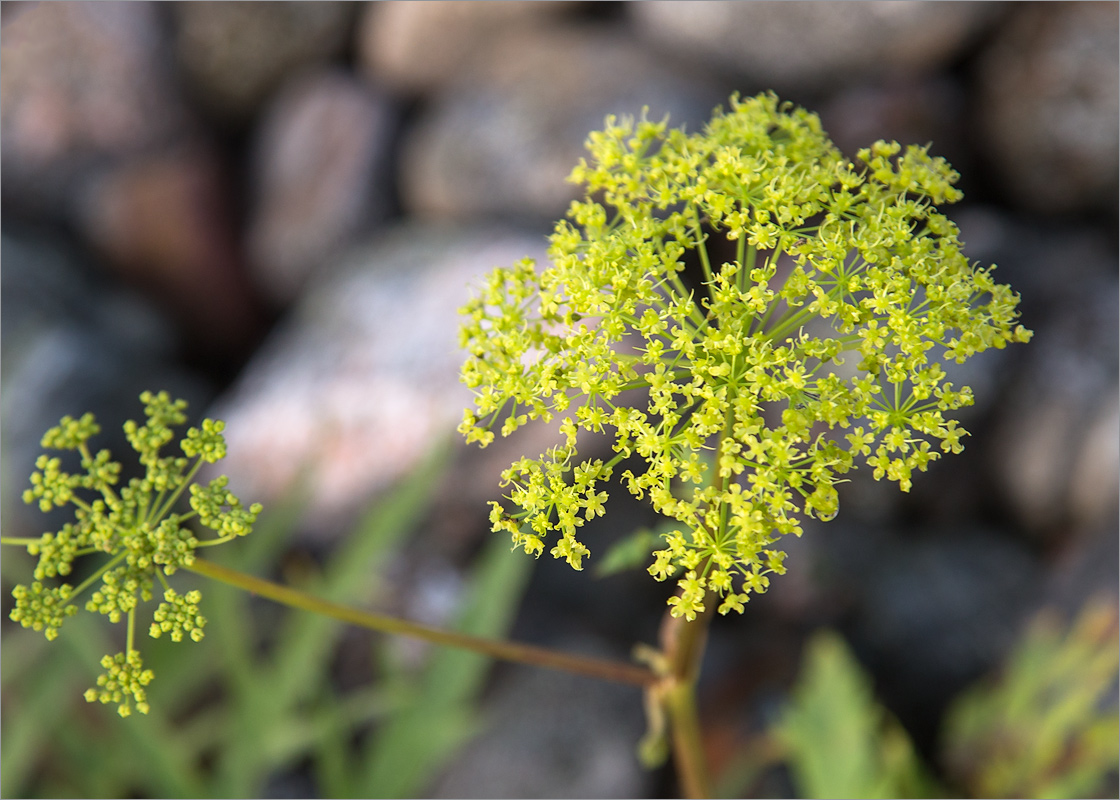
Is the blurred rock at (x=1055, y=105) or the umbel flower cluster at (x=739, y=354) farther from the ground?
the blurred rock at (x=1055, y=105)

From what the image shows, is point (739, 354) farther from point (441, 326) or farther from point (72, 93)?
point (72, 93)

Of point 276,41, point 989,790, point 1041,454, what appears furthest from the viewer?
point 276,41

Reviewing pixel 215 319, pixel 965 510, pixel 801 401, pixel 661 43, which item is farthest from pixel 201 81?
pixel 801 401

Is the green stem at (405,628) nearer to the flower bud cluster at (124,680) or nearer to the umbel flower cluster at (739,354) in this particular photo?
the flower bud cluster at (124,680)

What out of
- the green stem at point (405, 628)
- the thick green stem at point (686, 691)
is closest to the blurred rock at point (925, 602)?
the thick green stem at point (686, 691)

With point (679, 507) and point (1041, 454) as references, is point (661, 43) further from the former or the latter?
point (679, 507)

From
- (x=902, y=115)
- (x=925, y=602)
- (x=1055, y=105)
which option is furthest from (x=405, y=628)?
(x=1055, y=105)
